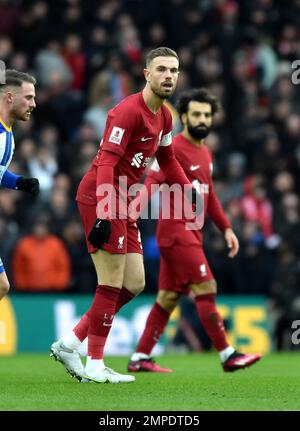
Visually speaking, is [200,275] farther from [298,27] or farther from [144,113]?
[298,27]

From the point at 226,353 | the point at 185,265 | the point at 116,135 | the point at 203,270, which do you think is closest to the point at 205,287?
the point at 203,270

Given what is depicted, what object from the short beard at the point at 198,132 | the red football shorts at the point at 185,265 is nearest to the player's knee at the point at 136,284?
the red football shorts at the point at 185,265

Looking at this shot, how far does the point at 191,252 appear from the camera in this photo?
32.0 ft

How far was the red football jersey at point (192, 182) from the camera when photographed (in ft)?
32.2

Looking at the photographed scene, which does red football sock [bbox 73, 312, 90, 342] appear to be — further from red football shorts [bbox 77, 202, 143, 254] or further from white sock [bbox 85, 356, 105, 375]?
red football shorts [bbox 77, 202, 143, 254]

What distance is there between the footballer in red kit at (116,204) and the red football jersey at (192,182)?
1.55m

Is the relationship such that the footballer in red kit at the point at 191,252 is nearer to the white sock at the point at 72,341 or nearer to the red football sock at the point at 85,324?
the red football sock at the point at 85,324

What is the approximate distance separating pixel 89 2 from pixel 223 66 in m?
2.54

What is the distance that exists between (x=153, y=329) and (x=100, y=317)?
2.20 m

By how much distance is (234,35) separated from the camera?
61.6 feet
